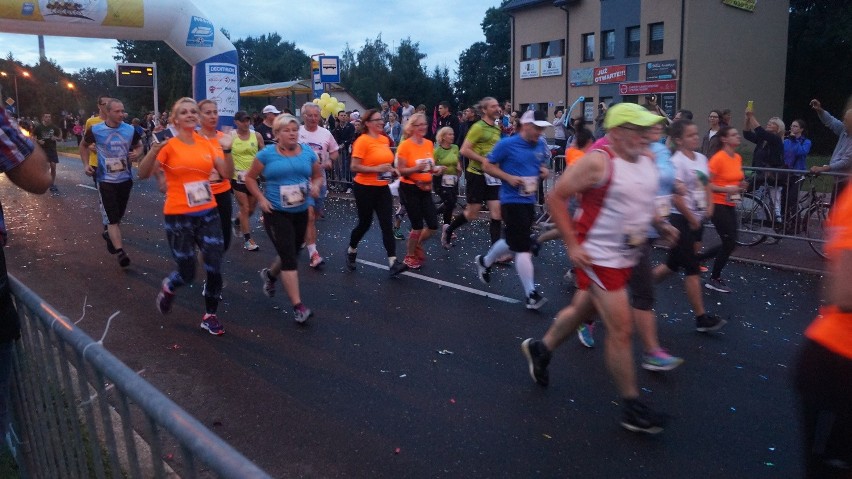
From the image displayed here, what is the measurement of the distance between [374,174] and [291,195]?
2.04 meters

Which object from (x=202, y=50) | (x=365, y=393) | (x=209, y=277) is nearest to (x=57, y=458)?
(x=365, y=393)

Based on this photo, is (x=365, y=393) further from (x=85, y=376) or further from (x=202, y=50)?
(x=202, y=50)

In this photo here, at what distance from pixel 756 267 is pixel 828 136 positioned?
32234mm

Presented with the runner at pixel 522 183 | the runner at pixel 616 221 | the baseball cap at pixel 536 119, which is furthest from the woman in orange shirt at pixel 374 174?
the runner at pixel 616 221

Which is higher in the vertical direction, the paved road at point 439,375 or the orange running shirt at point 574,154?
the orange running shirt at point 574,154

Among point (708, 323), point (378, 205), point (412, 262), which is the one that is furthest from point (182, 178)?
point (708, 323)

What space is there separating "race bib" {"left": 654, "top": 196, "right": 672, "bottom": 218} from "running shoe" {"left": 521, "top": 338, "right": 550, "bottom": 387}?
4.03ft

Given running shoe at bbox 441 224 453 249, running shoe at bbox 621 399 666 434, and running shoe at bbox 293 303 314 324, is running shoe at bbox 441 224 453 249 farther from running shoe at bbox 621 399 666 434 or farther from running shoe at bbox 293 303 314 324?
running shoe at bbox 621 399 666 434

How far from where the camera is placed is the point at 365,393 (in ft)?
16.2

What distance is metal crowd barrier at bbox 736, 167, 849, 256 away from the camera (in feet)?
32.0

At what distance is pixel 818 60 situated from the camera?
39438 mm

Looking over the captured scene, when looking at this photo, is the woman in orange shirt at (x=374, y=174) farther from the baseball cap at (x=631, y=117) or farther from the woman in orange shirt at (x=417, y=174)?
the baseball cap at (x=631, y=117)

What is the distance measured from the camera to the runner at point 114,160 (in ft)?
28.6

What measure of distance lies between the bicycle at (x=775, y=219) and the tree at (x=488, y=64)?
2016 inches
